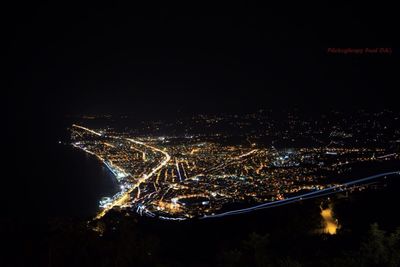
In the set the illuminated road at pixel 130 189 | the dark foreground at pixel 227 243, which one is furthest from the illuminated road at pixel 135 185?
the dark foreground at pixel 227 243

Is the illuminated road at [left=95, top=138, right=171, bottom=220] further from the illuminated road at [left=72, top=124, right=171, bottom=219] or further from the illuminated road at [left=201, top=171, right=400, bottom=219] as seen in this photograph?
the illuminated road at [left=201, top=171, right=400, bottom=219]

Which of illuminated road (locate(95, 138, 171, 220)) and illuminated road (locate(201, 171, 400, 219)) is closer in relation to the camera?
illuminated road (locate(201, 171, 400, 219))

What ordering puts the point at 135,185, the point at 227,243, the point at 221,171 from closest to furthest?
the point at 227,243 → the point at 135,185 → the point at 221,171

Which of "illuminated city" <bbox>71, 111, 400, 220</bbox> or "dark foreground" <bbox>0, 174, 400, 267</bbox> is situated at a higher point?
"dark foreground" <bbox>0, 174, 400, 267</bbox>

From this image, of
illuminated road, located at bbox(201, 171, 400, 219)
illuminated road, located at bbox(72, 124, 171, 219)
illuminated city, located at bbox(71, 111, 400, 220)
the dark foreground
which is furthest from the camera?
illuminated road, located at bbox(72, 124, 171, 219)

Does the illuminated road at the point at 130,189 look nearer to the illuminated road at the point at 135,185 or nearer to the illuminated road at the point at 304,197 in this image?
the illuminated road at the point at 135,185

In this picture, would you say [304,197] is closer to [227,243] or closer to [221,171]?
[221,171]

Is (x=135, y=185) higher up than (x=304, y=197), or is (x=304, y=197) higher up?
(x=135, y=185)

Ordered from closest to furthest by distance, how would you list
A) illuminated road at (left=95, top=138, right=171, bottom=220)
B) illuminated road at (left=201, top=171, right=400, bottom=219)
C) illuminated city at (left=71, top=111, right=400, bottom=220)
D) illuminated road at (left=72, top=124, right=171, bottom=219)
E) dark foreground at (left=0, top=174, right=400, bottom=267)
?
dark foreground at (left=0, top=174, right=400, bottom=267), illuminated road at (left=201, top=171, right=400, bottom=219), illuminated city at (left=71, top=111, right=400, bottom=220), illuminated road at (left=95, top=138, right=171, bottom=220), illuminated road at (left=72, top=124, right=171, bottom=219)

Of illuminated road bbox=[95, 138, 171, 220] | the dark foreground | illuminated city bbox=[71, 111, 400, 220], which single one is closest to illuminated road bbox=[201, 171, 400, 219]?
illuminated city bbox=[71, 111, 400, 220]

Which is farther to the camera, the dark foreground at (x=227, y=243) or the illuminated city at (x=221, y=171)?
the illuminated city at (x=221, y=171)

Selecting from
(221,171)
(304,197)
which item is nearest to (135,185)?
(221,171)

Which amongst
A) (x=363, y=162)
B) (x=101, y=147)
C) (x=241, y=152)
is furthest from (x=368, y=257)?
(x=101, y=147)
